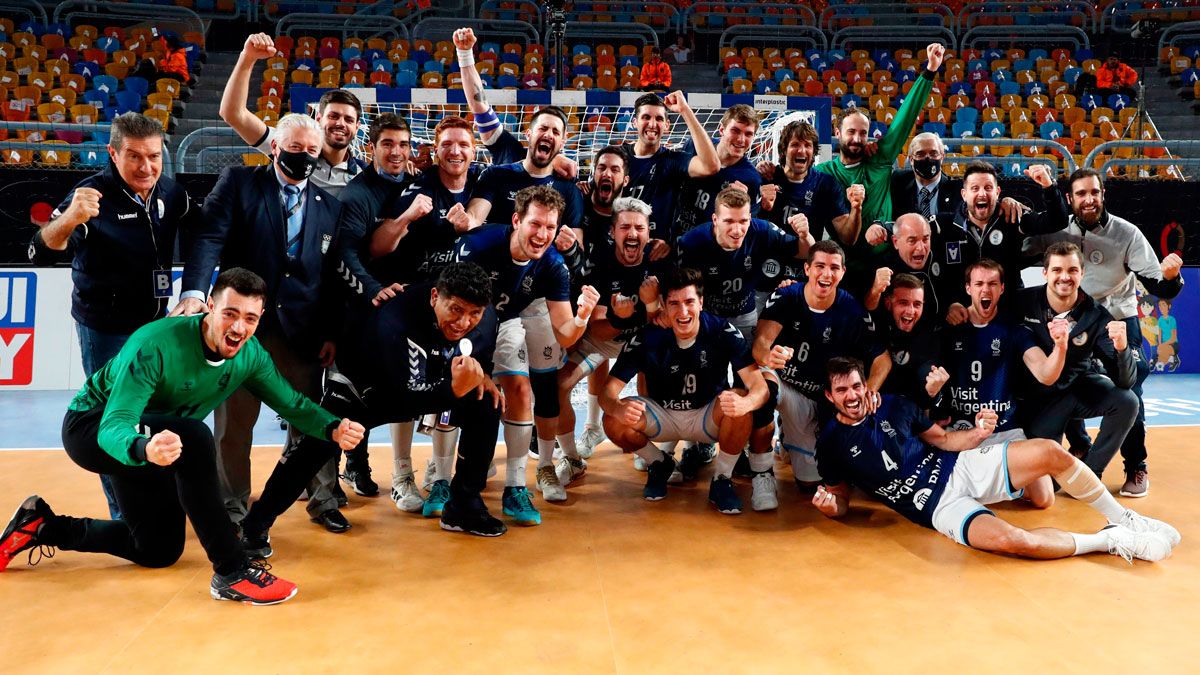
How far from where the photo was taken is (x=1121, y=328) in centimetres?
516

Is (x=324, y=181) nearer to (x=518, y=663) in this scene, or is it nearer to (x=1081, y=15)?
(x=518, y=663)

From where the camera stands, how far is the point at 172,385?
3797mm

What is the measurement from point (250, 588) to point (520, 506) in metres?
1.58

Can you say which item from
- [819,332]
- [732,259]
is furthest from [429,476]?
[819,332]

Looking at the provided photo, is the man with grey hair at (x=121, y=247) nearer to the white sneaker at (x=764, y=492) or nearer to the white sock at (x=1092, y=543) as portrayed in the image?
the white sneaker at (x=764, y=492)

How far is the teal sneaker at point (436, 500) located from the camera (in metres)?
5.04

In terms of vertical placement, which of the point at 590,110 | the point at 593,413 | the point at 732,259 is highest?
the point at 590,110

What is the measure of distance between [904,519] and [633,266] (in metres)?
2.20

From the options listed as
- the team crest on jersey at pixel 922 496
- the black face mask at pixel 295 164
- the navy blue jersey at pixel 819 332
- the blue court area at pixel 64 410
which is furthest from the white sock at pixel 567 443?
the black face mask at pixel 295 164

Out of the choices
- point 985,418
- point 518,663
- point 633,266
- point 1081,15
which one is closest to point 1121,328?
point 985,418

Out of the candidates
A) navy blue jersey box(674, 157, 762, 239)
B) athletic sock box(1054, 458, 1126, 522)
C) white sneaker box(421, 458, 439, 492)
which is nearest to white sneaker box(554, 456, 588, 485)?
white sneaker box(421, 458, 439, 492)

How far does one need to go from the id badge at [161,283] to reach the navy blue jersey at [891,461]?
3.53 metres

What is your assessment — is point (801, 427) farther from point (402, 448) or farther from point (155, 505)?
point (155, 505)

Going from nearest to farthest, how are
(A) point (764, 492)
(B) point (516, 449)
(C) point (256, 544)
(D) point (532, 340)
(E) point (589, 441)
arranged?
(C) point (256, 544) < (B) point (516, 449) < (A) point (764, 492) < (D) point (532, 340) < (E) point (589, 441)
